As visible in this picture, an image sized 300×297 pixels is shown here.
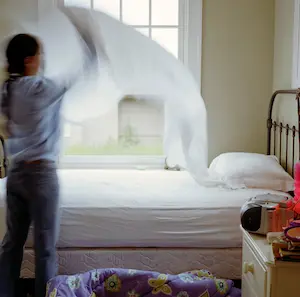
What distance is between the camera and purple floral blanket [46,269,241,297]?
2482 millimetres

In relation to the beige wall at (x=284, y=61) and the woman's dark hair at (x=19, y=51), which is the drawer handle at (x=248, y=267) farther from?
the beige wall at (x=284, y=61)

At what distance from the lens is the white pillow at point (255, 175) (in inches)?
121

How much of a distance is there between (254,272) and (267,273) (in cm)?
19

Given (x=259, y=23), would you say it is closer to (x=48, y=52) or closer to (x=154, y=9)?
Answer: (x=154, y=9)

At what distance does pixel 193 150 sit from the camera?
294cm

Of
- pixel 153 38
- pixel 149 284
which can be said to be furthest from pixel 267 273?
pixel 153 38

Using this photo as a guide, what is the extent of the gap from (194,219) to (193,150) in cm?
42

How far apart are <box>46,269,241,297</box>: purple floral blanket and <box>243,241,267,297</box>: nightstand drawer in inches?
12.7

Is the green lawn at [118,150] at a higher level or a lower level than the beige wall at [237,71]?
lower

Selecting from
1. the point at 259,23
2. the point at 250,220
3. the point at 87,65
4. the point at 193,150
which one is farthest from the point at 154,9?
the point at 250,220

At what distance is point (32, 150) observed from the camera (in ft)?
7.54

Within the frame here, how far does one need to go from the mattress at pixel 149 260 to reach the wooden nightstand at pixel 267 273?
600mm

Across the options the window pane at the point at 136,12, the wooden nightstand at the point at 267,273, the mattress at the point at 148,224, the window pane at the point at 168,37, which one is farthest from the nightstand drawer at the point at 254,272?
the window pane at the point at 136,12

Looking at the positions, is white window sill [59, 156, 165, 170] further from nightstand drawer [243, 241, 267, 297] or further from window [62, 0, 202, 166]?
nightstand drawer [243, 241, 267, 297]
